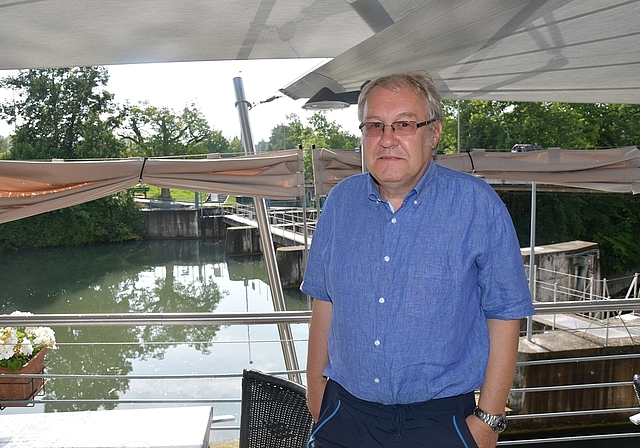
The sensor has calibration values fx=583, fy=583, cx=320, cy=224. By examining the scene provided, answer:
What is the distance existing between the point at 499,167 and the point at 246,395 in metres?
2.43

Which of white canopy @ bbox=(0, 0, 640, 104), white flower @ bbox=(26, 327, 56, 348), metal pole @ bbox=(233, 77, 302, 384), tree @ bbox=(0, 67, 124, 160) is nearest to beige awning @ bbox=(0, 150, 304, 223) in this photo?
metal pole @ bbox=(233, 77, 302, 384)

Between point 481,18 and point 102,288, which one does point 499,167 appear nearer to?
point 481,18

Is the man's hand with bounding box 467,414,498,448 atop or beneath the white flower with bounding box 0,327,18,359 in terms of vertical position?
atop

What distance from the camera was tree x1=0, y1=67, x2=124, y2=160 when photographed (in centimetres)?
2805

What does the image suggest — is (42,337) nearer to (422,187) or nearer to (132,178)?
(132,178)

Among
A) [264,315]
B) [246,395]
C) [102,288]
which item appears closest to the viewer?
[246,395]

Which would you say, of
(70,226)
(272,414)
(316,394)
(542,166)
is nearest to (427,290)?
(316,394)

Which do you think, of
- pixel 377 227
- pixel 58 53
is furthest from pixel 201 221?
pixel 377 227

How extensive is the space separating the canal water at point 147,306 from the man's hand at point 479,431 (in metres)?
9.04

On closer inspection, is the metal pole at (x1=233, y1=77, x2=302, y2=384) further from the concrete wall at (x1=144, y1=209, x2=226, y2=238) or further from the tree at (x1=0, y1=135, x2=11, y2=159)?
the concrete wall at (x1=144, y1=209, x2=226, y2=238)

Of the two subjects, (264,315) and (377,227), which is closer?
(377,227)

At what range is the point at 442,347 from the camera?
Result: 1.20 m

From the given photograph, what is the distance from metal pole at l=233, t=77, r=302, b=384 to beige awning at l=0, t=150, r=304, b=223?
312mm

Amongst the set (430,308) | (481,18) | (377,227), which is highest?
(481,18)
